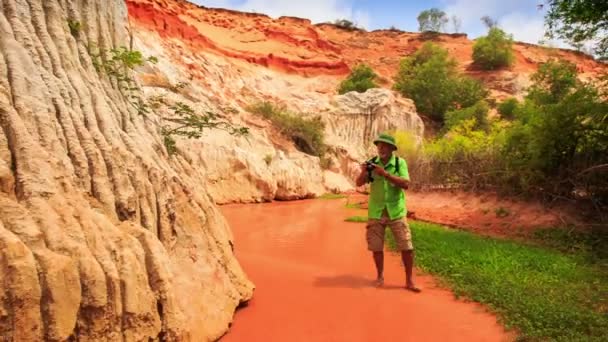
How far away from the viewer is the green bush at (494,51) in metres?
39.8

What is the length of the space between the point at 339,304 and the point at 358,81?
2853 cm

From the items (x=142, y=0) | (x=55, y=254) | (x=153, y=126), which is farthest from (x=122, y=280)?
(x=142, y=0)

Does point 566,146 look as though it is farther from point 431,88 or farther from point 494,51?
point 494,51

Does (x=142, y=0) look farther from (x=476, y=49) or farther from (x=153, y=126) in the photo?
(x=476, y=49)

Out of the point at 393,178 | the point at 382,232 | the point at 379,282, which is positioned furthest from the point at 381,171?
the point at 379,282

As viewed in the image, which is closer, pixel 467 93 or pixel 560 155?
pixel 560 155

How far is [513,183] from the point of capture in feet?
33.5

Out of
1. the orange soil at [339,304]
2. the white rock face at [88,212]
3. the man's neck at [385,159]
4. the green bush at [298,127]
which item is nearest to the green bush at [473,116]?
the green bush at [298,127]

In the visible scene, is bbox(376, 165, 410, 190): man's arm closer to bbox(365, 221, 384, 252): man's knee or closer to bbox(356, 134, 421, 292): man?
bbox(356, 134, 421, 292): man

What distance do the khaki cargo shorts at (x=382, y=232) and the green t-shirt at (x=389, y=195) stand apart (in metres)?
0.06

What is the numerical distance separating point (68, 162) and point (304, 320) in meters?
2.17

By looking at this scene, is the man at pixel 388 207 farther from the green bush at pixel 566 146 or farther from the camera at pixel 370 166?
the green bush at pixel 566 146

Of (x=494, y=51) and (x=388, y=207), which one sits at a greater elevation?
(x=494, y=51)

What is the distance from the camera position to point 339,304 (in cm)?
398
